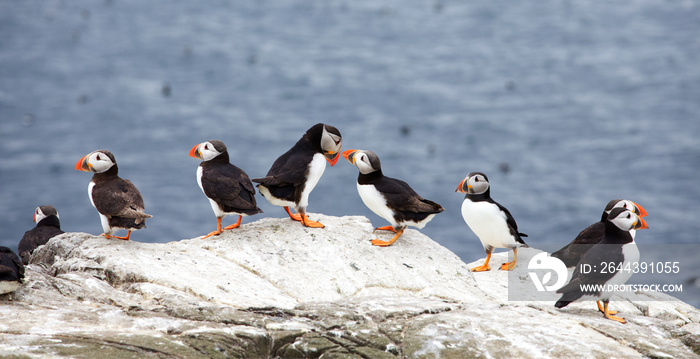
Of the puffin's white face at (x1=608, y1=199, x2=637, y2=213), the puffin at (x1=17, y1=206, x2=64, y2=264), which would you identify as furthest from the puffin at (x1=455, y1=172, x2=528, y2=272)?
the puffin at (x1=17, y1=206, x2=64, y2=264)

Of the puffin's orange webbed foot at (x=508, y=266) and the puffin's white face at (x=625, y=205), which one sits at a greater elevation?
the puffin's white face at (x=625, y=205)

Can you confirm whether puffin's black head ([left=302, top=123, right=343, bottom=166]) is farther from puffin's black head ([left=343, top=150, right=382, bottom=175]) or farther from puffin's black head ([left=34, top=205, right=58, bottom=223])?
puffin's black head ([left=34, top=205, right=58, bottom=223])

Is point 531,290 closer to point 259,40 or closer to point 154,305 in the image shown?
point 154,305

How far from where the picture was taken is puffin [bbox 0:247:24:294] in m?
5.79

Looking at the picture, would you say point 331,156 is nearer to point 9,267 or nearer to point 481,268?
point 481,268

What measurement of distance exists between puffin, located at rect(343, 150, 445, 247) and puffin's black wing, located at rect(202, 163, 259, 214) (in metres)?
1.21

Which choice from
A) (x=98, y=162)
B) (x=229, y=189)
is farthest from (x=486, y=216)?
(x=98, y=162)

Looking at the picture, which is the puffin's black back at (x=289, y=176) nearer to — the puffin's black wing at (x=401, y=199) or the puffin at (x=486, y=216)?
the puffin's black wing at (x=401, y=199)

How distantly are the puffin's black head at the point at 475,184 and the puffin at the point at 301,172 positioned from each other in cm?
154

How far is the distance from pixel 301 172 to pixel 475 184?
2036 mm

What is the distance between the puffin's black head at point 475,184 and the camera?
28.1ft

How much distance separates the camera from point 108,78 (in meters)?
41.2

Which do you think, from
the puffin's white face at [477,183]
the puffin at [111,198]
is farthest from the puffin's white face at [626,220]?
the puffin at [111,198]

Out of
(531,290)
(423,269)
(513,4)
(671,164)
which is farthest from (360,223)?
(513,4)
